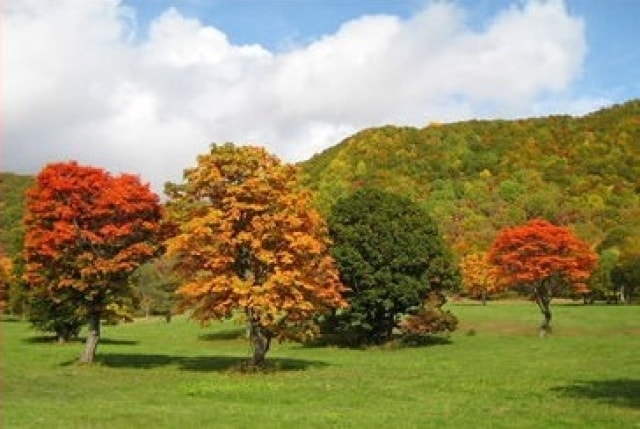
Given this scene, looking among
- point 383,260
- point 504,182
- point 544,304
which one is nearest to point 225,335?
point 383,260

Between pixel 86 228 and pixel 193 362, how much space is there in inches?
477

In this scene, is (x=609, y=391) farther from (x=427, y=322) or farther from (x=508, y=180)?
(x=508, y=180)

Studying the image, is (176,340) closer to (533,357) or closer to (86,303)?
(86,303)

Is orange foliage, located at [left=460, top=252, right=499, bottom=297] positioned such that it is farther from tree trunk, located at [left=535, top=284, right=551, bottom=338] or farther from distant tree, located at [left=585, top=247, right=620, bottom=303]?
tree trunk, located at [left=535, top=284, right=551, bottom=338]

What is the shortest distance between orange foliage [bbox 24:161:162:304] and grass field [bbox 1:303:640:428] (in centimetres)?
568

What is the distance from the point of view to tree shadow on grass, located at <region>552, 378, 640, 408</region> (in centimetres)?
3446

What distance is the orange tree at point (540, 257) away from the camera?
80.6 m

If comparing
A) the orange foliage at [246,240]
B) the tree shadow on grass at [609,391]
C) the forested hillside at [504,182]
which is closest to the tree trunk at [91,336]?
the orange foliage at [246,240]

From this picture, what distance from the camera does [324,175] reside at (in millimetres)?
186000

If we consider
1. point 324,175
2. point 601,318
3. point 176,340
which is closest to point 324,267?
point 176,340

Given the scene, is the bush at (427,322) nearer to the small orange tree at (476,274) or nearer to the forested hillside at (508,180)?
the small orange tree at (476,274)

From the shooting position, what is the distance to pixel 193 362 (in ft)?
187

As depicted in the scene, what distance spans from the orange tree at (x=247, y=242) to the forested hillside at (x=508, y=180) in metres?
105

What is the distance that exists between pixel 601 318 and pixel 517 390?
59.8m
